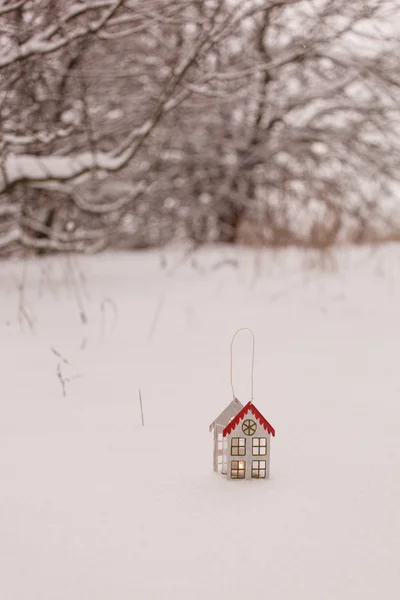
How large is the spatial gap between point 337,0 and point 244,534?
3.13 m

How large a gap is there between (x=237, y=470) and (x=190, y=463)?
0.13 meters

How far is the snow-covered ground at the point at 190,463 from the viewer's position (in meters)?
1.03

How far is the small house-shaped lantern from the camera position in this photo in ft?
4.34

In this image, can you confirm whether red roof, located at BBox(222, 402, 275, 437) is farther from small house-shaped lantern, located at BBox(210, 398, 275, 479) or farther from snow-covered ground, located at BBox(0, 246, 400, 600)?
snow-covered ground, located at BBox(0, 246, 400, 600)

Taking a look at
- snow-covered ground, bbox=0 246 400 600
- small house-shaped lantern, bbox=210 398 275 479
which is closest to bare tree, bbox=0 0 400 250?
snow-covered ground, bbox=0 246 400 600

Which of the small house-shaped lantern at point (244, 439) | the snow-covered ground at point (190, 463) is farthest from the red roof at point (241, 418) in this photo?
the snow-covered ground at point (190, 463)

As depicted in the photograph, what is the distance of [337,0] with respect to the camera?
348 centimetres

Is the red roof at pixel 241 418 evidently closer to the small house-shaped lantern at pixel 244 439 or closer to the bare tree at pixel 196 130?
the small house-shaped lantern at pixel 244 439

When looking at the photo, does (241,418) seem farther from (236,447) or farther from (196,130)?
(196,130)

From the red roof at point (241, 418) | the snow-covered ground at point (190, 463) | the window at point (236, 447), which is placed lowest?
the snow-covered ground at point (190, 463)

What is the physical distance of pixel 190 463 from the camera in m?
1.44

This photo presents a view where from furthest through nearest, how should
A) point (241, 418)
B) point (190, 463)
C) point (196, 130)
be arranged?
point (196, 130) < point (190, 463) < point (241, 418)

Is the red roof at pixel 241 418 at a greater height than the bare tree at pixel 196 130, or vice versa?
the bare tree at pixel 196 130

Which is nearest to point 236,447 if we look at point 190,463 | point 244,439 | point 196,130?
point 244,439
